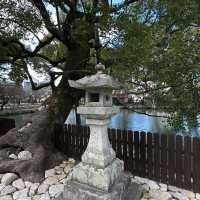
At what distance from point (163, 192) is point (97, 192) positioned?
1218mm

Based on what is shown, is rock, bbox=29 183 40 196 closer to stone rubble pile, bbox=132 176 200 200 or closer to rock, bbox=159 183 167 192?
stone rubble pile, bbox=132 176 200 200

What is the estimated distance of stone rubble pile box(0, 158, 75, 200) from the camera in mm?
2949

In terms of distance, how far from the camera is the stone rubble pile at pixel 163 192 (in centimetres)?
294

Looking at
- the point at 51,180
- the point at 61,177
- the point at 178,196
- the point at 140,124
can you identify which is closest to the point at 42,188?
the point at 51,180

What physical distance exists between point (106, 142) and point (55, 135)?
2307 millimetres

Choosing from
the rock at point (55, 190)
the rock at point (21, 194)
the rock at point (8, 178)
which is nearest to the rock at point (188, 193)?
the rock at point (55, 190)

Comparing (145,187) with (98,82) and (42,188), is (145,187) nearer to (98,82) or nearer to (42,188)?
(42,188)

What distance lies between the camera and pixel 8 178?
11.0ft

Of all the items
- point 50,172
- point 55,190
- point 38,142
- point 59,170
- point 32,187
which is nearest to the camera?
point 55,190

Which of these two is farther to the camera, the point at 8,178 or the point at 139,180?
the point at 139,180

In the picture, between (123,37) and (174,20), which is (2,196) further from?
(174,20)

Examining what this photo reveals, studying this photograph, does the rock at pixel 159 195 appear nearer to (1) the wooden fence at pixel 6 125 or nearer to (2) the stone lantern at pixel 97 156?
(2) the stone lantern at pixel 97 156

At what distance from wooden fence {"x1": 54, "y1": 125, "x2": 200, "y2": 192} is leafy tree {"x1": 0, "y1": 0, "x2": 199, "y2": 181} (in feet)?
2.54

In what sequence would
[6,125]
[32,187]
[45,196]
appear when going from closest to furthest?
[45,196], [32,187], [6,125]
